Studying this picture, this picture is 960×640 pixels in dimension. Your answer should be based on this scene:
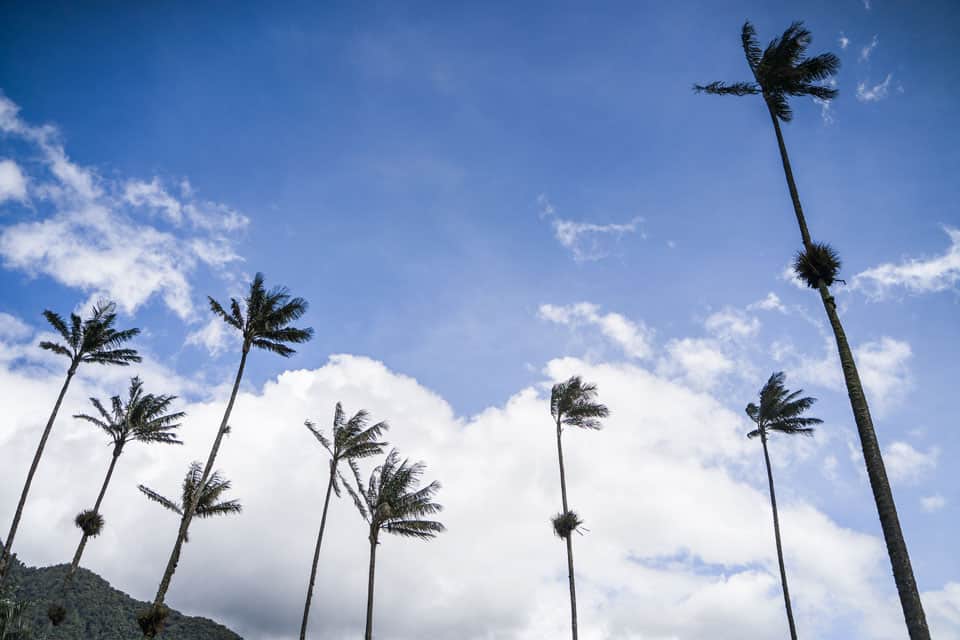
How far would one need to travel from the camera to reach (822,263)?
14312 mm

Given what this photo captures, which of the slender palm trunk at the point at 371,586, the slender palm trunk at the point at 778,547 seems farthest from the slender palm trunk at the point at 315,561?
the slender palm trunk at the point at 778,547

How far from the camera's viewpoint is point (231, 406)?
28.4 meters

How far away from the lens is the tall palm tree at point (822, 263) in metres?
10.3

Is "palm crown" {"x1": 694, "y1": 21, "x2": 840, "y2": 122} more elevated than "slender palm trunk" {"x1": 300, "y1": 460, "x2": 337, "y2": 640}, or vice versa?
"palm crown" {"x1": 694, "y1": 21, "x2": 840, "y2": 122}

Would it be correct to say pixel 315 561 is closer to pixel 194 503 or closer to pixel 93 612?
pixel 194 503

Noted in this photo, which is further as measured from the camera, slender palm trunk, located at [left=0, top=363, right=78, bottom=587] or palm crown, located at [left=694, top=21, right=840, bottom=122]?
slender palm trunk, located at [left=0, top=363, right=78, bottom=587]

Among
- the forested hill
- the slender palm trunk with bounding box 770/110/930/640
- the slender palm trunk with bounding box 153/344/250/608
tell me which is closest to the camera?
the slender palm trunk with bounding box 770/110/930/640

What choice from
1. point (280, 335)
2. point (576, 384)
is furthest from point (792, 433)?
point (280, 335)

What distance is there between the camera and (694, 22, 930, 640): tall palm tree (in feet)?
33.9

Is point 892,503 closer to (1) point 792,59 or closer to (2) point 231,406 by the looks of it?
(1) point 792,59

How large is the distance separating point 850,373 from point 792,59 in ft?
33.7

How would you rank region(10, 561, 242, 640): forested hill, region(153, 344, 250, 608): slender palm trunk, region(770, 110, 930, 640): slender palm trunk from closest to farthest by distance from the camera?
region(770, 110, 930, 640): slender palm trunk → region(153, 344, 250, 608): slender palm trunk → region(10, 561, 242, 640): forested hill

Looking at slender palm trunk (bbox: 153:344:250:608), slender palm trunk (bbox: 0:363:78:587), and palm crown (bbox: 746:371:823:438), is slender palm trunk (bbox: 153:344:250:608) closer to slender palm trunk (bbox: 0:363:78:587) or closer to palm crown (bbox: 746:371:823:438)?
slender palm trunk (bbox: 0:363:78:587)

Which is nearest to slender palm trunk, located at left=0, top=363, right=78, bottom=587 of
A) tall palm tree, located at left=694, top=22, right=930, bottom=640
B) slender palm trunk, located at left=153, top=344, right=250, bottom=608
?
slender palm trunk, located at left=153, top=344, right=250, bottom=608
